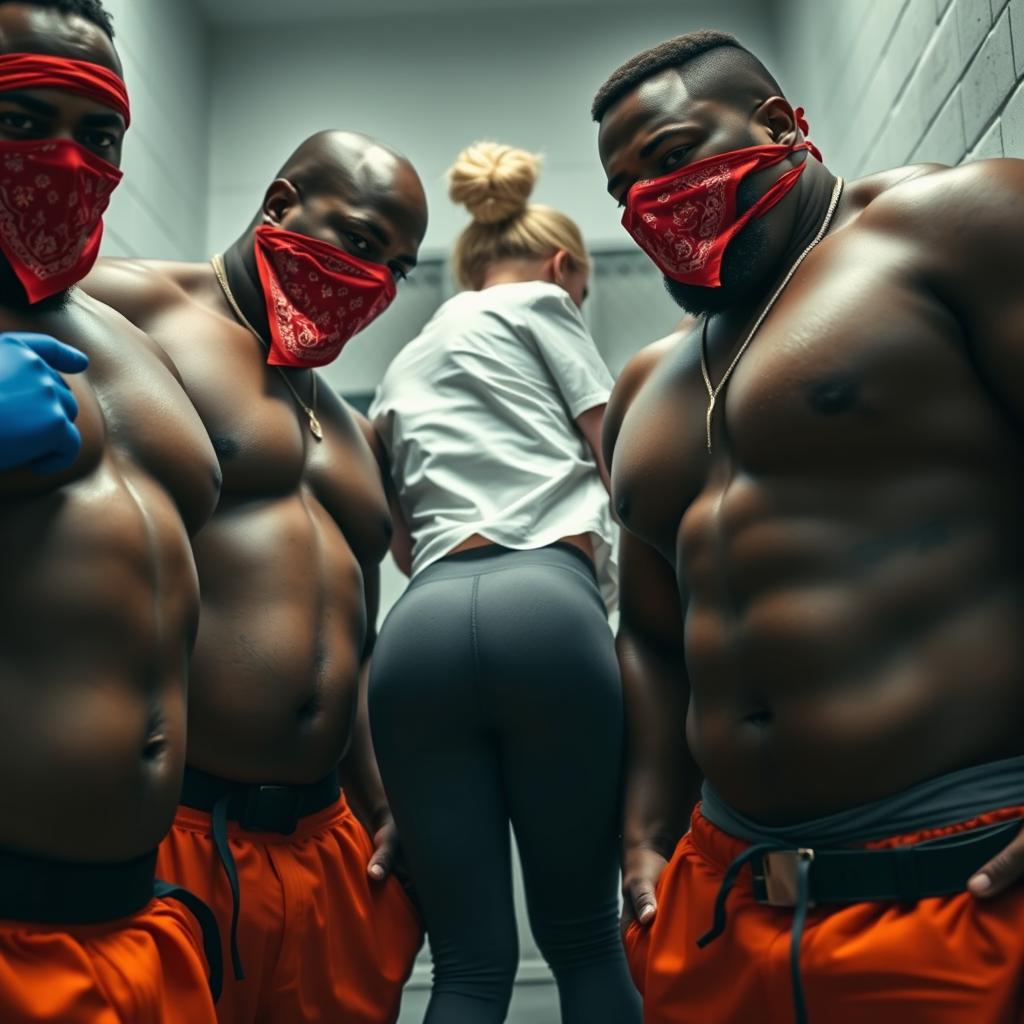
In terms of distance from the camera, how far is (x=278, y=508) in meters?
1.80

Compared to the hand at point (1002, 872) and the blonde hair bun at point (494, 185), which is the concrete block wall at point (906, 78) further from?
the hand at point (1002, 872)

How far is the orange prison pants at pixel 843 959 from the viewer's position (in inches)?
46.2

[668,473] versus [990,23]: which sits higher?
[990,23]

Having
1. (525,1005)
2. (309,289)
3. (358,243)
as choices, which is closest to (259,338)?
(309,289)

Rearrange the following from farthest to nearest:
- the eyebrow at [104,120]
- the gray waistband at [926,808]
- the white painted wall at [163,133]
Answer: the white painted wall at [163,133] → the eyebrow at [104,120] → the gray waistband at [926,808]

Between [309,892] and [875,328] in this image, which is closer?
[875,328]

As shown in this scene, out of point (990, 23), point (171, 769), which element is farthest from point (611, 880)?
point (990, 23)

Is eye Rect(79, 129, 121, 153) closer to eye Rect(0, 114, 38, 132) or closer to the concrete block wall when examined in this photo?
eye Rect(0, 114, 38, 132)

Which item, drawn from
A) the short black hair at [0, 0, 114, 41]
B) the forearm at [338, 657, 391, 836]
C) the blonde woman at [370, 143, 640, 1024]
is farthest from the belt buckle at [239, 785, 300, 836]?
the short black hair at [0, 0, 114, 41]

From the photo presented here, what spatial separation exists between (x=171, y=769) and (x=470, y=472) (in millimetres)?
842

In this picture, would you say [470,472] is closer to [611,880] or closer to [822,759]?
[611,880]

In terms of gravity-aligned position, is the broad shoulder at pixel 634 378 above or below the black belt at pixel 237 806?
above

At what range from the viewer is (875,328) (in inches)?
53.1

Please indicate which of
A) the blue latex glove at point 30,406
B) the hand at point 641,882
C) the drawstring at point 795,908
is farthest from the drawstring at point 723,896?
the blue latex glove at point 30,406
